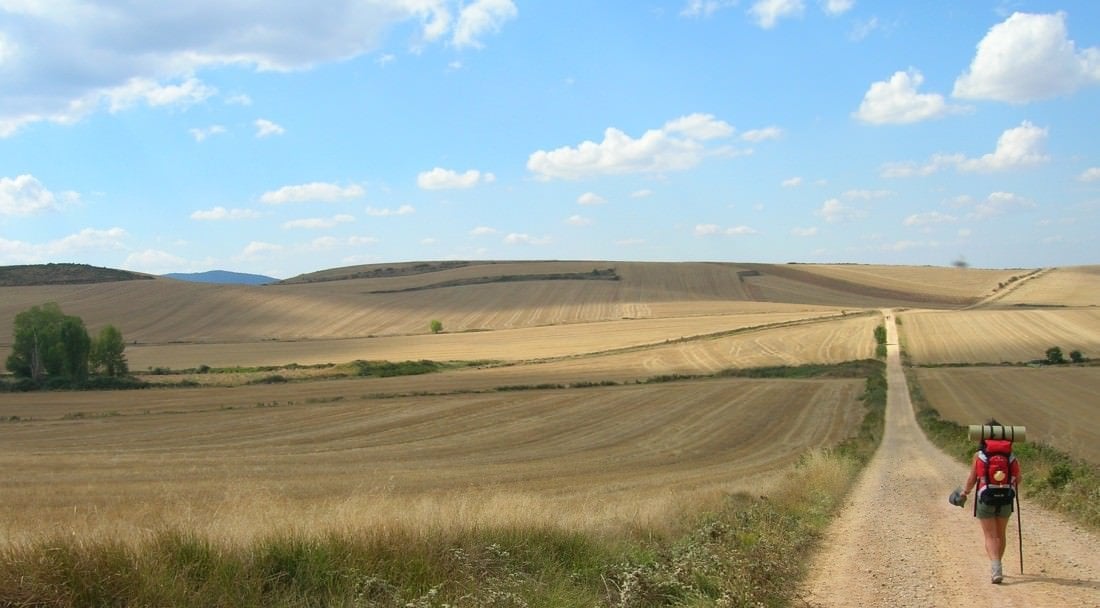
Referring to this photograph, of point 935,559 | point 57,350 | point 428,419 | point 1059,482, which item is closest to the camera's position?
point 935,559

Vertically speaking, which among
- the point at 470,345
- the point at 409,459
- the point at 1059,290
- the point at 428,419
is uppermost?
the point at 1059,290

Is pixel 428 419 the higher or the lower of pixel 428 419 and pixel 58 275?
the lower

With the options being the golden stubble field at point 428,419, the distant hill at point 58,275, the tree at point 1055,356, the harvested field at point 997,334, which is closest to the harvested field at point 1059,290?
the golden stubble field at point 428,419

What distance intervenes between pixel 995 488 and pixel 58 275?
150m

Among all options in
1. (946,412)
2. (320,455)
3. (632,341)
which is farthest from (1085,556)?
(632,341)

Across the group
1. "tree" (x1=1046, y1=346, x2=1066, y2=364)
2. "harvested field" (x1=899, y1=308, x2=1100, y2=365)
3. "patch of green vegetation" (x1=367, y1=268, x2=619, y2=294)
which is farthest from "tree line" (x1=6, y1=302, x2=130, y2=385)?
"patch of green vegetation" (x1=367, y1=268, x2=619, y2=294)

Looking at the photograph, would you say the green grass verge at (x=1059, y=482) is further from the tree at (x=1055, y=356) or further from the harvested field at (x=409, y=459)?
the tree at (x=1055, y=356)

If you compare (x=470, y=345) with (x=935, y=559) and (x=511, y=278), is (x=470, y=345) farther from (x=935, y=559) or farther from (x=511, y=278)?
(x=935, y=559)

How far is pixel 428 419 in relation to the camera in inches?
1428

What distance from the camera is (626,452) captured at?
94.3ft

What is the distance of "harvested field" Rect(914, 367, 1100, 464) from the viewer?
31641mm

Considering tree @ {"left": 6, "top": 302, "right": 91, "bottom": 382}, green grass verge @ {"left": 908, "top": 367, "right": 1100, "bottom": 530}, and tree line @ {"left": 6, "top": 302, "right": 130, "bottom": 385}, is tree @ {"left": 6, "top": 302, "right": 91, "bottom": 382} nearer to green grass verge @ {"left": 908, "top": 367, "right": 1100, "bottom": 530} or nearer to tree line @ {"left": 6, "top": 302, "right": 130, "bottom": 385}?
tree line @ {"left": 6, "top": 302, "right": 130, "bottom": 385}

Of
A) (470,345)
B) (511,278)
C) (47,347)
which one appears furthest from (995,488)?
(511,278)

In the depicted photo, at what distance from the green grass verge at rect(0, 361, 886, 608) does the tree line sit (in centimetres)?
5519
